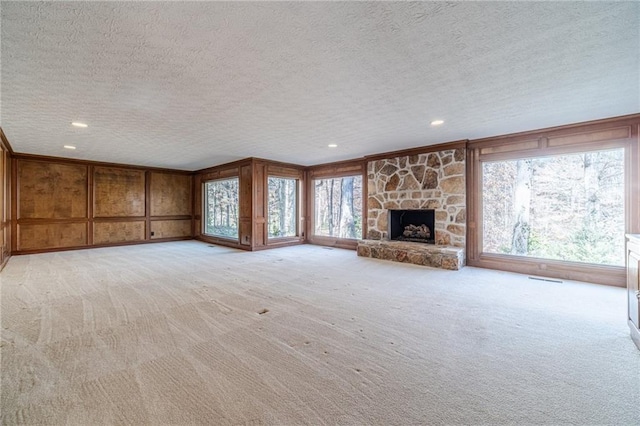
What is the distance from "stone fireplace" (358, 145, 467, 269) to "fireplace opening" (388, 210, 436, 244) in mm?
25

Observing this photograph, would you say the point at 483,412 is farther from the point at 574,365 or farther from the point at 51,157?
the point at 51,157

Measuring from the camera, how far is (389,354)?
2127mm

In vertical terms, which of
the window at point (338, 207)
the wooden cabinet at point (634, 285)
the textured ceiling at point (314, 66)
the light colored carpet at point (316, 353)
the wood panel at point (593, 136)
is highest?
the textured ceiling at point (314, 66)

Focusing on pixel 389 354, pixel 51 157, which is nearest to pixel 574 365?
pixel 389 354

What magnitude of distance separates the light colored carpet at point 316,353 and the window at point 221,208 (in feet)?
13.8

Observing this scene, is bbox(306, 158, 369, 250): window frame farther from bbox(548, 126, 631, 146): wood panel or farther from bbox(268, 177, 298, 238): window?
bbox(548, 126, 631, 146): wood panel

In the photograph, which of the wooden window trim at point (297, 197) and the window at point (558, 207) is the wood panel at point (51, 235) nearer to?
the wooden window trim at point (297, 197)

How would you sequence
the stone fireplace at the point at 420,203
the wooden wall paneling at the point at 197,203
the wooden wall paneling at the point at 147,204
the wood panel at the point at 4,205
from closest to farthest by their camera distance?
1. the wood panel at the point at 4,205
2. the stone fireplace at the point at 420,203
3. the wooden wall paneling at the point at 147,204
4. the wooden wall paneling at the point at 197,203

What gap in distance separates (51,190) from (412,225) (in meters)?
9.31

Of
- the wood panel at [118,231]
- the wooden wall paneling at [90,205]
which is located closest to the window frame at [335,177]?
the wood panel at [118,231]

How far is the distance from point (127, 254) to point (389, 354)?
6931mm

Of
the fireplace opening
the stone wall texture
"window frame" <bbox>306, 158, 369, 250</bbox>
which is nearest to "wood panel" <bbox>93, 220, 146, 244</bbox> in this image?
"window frame" <bbox>306, 158, 369, 250</bbox>

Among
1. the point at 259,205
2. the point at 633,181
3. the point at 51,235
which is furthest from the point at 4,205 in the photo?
the point at 633,181

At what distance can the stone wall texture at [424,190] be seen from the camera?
5.39 meters
